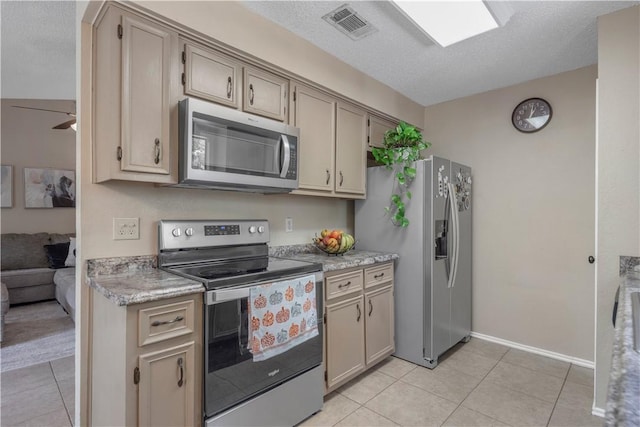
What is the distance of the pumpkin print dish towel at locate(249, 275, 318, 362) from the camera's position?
1705 millimetres

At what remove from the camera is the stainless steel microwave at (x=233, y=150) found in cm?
177

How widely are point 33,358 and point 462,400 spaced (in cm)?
350

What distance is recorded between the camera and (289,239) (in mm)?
2734

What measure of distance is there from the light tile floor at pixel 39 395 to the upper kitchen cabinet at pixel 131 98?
1.57m

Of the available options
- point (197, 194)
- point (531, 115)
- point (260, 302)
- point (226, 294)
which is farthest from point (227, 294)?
point (531, 115)

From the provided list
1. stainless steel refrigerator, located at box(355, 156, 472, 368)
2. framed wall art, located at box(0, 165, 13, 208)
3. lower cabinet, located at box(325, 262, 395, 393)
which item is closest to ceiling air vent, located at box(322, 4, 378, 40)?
stainless steel refrigerator, located at box(355, 156, 472, 368)

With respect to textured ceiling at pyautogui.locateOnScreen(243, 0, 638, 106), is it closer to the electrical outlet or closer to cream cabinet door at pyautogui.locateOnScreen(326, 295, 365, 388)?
the electrical outlet

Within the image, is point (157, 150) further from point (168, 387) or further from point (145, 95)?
point (168, 387)

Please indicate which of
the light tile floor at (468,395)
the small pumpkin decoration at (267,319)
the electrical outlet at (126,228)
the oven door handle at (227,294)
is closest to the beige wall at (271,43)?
the electrical outlet at (126,228)

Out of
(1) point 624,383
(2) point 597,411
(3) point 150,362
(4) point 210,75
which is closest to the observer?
(1) point 624,383

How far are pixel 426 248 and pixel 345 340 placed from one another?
0.98m

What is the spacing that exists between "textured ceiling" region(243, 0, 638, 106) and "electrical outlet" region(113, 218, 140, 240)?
1456mm

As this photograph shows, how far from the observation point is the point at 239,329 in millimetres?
1656

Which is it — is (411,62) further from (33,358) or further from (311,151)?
(33,358)
